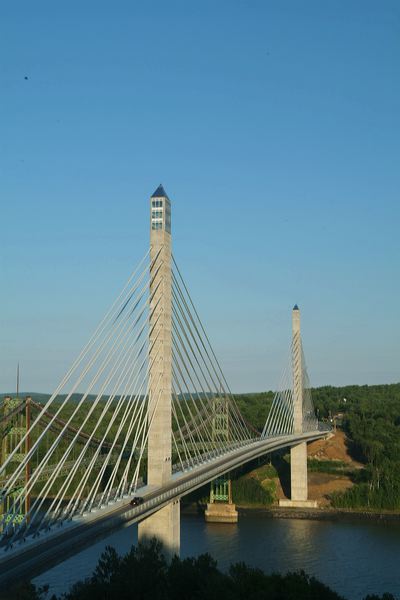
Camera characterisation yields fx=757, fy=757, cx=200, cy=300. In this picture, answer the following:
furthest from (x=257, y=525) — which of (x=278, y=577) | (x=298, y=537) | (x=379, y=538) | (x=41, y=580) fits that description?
(x=278, y=577)

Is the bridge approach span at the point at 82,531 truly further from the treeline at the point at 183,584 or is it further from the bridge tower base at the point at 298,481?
the bridge tower base at the point at 298,481

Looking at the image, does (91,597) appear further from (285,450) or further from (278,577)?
(285,450)

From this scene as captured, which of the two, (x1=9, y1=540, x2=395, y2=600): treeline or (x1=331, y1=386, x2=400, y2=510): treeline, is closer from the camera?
(x1=9, y1=540, x2=395, y2=600): treeline

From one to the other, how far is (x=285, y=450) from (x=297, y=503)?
963 cm

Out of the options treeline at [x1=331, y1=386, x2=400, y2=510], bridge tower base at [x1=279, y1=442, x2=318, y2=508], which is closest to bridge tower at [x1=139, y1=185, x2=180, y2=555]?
treeline at [x1=331, y1=386, x2=400, y2=510]

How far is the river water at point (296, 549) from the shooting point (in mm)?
33438

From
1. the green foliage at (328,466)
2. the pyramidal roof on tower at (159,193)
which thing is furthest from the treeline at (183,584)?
the green foliage at (328,466)

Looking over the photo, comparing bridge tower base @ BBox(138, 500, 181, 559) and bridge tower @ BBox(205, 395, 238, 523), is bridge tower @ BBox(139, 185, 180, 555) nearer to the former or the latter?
bridge tower base @ BBox(138, 500, 181, 559)

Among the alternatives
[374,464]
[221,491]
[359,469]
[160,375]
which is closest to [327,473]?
[359,469]

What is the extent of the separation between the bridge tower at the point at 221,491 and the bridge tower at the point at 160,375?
1878 centimetres

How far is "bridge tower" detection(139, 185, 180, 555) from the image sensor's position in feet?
101

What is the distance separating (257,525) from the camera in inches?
1993

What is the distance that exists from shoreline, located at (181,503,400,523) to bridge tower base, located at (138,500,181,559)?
24.8 metres

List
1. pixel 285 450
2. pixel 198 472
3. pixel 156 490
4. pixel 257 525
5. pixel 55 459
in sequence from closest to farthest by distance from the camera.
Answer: pixel 156 490 → pixel 198 472 → pixel 257 525 → pixel 55 459 → pixel 285 450
